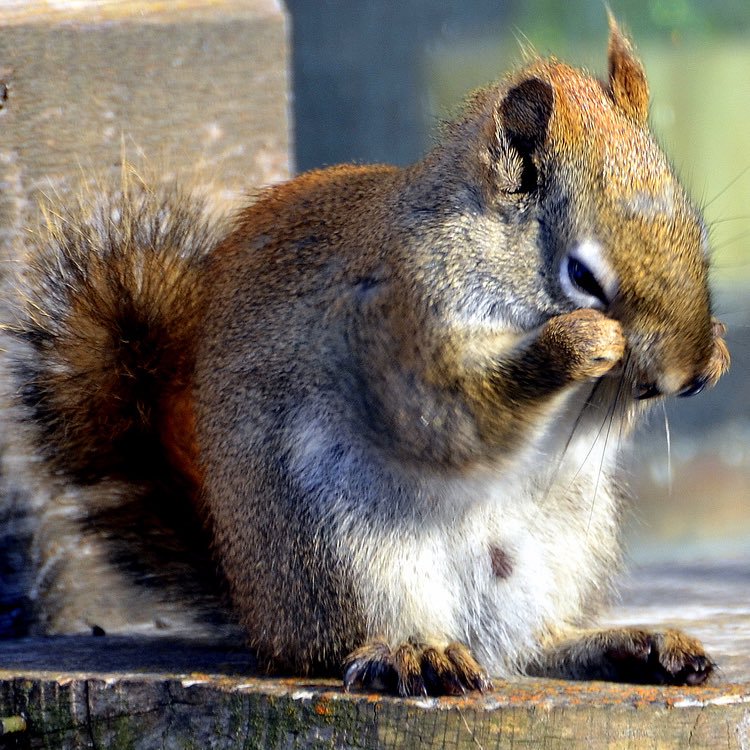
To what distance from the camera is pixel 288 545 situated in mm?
2066

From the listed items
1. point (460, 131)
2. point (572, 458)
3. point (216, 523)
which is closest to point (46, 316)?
point (216, 523)

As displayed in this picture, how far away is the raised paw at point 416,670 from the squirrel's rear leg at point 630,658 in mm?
285

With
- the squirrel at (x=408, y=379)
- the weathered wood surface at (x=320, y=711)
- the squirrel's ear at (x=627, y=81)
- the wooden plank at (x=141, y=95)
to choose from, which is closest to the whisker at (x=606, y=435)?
the squirrel at (x=408, y=379)

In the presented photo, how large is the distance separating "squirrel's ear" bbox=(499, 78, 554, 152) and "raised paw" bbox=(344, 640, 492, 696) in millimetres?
752

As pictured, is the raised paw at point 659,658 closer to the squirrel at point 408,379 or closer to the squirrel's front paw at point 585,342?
the squirrel at point 408,379

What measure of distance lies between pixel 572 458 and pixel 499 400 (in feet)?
0.77

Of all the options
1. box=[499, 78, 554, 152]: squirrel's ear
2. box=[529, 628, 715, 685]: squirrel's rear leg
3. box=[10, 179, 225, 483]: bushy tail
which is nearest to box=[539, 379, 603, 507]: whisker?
box=[529, 628, 715, 685]: squirrel's rear leg

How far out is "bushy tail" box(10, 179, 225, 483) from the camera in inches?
90.7

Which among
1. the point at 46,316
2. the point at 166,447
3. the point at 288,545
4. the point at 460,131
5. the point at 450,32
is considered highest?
the point at 450,32

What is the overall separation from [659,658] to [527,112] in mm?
839

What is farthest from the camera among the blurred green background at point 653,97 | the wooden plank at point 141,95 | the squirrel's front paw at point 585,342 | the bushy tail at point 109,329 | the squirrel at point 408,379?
the blurred green background at point 653,97

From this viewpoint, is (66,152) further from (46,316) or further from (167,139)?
(46,316)

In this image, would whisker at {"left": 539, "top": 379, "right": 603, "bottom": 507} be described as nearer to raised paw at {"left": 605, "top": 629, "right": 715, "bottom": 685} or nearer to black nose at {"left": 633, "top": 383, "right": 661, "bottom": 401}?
black nose at {"left": 633, "top": 383, "right": 661, "bottom": 401}

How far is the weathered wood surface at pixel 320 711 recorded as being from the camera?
6.03 ft
